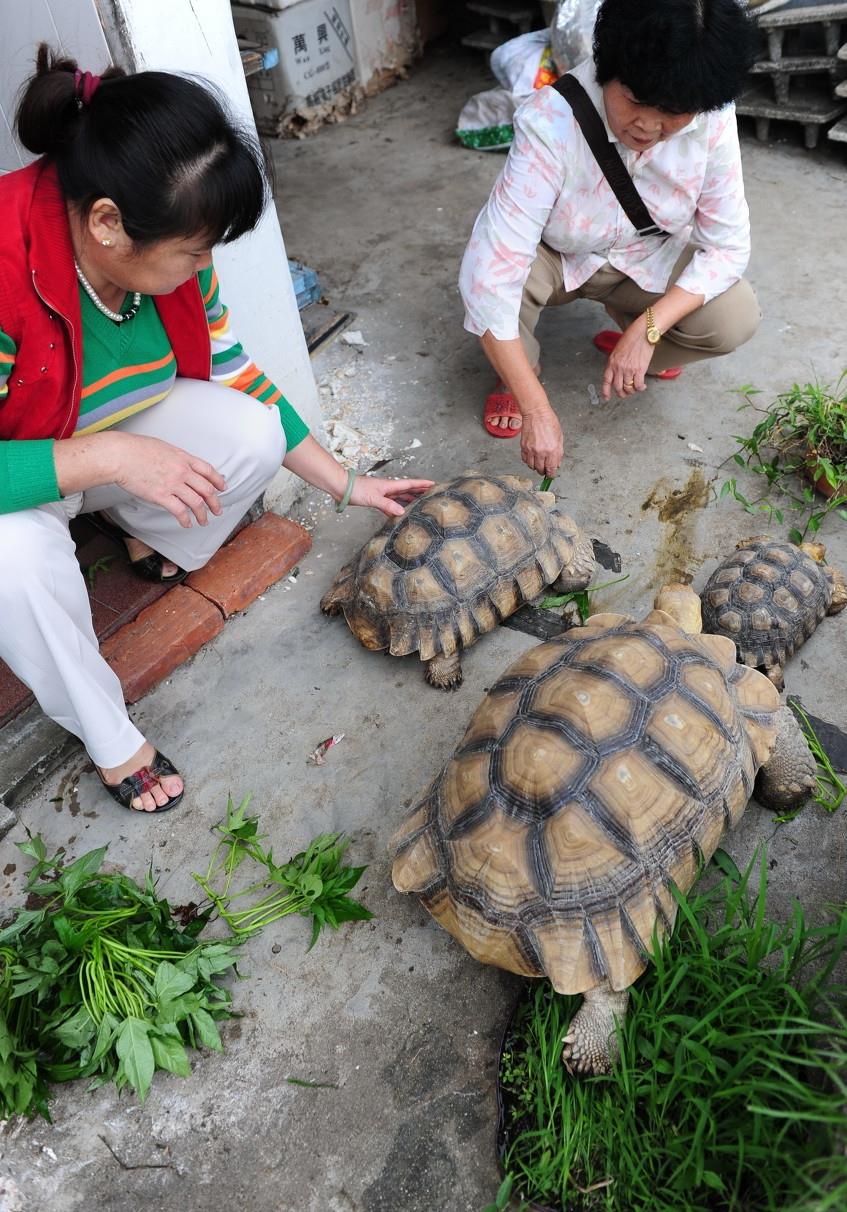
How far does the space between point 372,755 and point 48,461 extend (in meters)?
1.29

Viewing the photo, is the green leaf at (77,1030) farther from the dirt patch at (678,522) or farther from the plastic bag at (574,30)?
the plastic bag at (574,30)

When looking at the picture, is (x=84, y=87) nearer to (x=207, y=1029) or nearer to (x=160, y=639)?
(x=160, y=639)

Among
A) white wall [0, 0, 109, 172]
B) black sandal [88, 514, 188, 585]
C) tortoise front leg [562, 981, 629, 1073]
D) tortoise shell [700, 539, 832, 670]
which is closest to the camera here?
tortoise front leg [562, 981, 629, 1073]

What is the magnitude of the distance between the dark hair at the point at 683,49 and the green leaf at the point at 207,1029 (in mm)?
2765

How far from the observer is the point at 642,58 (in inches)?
96.3

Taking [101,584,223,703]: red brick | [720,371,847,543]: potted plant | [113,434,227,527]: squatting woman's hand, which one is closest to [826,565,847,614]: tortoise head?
[720,371,847,543]: potted plant

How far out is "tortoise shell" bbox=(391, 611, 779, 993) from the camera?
201cm

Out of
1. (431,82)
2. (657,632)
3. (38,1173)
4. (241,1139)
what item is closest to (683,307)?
(657,632)

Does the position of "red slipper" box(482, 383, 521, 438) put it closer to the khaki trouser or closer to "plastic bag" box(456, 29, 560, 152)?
the khaki trouser

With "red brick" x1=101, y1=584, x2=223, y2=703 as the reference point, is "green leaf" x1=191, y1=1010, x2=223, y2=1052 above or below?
below

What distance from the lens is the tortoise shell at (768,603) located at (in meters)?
2.74

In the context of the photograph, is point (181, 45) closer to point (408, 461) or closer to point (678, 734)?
point (408, 461)

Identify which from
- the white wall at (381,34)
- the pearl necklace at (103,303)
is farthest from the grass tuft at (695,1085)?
the white wall at (381,34)

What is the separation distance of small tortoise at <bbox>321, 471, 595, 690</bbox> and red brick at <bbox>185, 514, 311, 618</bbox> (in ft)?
1.36
